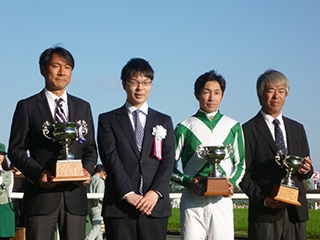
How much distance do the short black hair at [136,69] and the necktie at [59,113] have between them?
22.6 inches

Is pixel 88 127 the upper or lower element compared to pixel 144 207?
upper

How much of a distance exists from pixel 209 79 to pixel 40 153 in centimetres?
163

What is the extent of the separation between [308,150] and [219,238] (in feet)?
3.84

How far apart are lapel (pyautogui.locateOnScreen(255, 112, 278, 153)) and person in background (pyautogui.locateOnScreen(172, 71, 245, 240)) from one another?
0.55 ft

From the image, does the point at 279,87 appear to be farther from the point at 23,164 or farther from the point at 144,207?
the point at 23,164

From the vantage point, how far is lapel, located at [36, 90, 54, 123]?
205 inches

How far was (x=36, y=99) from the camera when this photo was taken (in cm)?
529

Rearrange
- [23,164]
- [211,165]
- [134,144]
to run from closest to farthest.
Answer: [23,164]
[134,144]
[211,165]

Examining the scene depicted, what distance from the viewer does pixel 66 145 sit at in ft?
16.6

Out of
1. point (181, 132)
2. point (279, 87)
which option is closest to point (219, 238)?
point (181, 132)

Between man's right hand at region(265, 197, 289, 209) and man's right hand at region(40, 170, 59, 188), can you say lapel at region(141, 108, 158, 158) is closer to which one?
man's right hand at region(40, 170, 59, 188)

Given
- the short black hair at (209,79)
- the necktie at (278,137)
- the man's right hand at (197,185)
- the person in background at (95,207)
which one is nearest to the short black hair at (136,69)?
the short black hair at (209,79)

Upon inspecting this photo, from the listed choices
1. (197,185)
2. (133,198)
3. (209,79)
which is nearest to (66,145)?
(133,198)

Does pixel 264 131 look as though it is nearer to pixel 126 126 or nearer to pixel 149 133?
pixel 149 133
